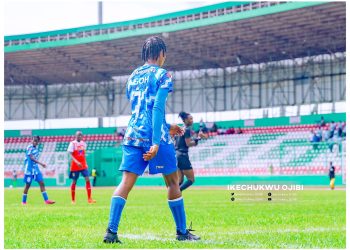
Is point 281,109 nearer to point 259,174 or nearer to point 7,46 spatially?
point 259,174

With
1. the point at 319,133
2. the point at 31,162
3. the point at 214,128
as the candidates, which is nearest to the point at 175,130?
the point at 31,162

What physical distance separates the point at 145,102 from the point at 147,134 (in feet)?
1.11

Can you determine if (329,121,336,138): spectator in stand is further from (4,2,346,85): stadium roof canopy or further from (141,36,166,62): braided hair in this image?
(141,36,166,62): braided hair

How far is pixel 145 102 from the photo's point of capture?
278 inches

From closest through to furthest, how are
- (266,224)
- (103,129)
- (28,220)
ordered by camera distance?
1. (266,224)
2. (28,220)
3. (103,129)

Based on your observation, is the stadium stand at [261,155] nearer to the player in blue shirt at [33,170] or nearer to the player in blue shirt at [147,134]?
the player in blue shirt at [33,170]

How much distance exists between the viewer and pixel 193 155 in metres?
45.2

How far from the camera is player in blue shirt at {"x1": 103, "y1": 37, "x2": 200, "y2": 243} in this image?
6.87 meters

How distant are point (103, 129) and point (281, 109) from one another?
15727 millimetres

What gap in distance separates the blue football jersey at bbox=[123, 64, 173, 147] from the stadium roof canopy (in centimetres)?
3388

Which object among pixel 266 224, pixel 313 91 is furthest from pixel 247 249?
pixel 313 91

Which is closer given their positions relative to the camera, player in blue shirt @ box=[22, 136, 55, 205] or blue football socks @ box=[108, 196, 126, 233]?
blue football socks @ box=[108, 196, 126, 233]

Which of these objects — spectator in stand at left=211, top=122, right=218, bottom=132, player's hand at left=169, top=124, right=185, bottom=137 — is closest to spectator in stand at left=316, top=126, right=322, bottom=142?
spectator in stand at left=211, top=122, right=218, bottom=132

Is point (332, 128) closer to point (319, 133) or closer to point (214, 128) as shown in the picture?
point (319, 133)
